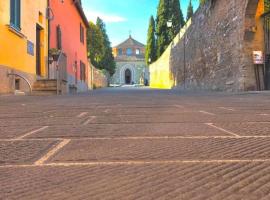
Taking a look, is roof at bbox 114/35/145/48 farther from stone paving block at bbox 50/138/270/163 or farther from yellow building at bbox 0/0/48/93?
stone paving block at bbox 50/138/270/163

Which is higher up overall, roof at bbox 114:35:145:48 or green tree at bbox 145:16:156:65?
roof at bbox 114:35:145:48

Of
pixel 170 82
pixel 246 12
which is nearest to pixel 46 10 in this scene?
pixel 246 12

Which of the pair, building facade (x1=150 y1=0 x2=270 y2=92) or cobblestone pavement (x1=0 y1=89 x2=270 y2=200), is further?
building facade (x1=150 y1=0 x2=270 y2=92)

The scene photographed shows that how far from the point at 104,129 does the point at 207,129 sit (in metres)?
0.85

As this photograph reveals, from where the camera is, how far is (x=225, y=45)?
15844 mm

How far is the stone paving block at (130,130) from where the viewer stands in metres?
3.19

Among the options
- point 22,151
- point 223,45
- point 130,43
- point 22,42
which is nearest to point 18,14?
point 22,42

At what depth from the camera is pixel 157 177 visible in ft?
5.93

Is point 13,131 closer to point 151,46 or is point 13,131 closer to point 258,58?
point 258,58


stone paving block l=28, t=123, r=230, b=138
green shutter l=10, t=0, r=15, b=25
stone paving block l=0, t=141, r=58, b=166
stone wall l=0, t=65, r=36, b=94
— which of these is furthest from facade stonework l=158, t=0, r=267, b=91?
stone paving block l=0, t=141, r=58, b=166

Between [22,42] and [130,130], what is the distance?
29.7 feet

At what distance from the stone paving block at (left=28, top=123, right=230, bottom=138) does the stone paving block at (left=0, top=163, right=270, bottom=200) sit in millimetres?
1151

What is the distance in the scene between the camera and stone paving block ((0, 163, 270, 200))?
1543 mm

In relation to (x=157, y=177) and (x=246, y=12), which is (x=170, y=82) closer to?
(x=246, y=12)
